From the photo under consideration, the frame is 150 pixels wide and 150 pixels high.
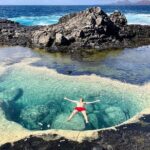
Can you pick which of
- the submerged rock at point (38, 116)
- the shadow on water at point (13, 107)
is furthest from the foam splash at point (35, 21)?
the submerged rock at point (38, 116)

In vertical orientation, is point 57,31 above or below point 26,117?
above

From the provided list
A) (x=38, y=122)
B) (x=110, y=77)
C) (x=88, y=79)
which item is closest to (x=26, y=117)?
(x=38, y=122)

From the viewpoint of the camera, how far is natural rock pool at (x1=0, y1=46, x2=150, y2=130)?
21.5 meters

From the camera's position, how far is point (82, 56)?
131 ft

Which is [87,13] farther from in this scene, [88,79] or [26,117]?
[26,117]

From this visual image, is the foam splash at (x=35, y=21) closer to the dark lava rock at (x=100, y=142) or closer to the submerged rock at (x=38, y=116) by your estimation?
the submerged rock at (x=38, y=116)

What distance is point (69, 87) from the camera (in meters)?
27.2

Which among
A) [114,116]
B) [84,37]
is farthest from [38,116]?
[84,37]

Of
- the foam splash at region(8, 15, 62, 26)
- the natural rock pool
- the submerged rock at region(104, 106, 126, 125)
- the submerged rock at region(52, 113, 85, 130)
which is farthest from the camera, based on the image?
the foam splash at region(8, 15, 62, 26)

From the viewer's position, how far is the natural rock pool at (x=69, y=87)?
21.5 meters

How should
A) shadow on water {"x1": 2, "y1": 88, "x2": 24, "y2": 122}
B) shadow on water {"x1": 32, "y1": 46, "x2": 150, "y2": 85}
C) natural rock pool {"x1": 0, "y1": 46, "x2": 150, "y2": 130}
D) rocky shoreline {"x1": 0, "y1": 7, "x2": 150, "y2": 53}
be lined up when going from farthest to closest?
rocky shoreline {"x1": 0, "y1": 7, "x2": 150, "y2": 53} < shadow on water {"x1": 32, "y1": 46, "x2": 150, "y2": 85} < shadow on water {"x1": 2, "y1": 88, "x2": 24, "y2": 122} < natural rock pool {"x1": 0, "y1": 46, "x2": 150, "y2": 130}

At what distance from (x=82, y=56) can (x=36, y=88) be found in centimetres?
1389

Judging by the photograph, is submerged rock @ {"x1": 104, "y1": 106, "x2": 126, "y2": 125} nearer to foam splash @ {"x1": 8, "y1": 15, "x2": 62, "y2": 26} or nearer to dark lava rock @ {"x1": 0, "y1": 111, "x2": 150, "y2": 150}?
dark lava rock @ {"x1": 0, "y1": 111, "x2": 150, "y2": 150}

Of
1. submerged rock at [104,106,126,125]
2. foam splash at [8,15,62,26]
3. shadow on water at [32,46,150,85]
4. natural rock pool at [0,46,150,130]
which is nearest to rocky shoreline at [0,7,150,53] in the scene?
shadow on water at [32,46,150,85]
